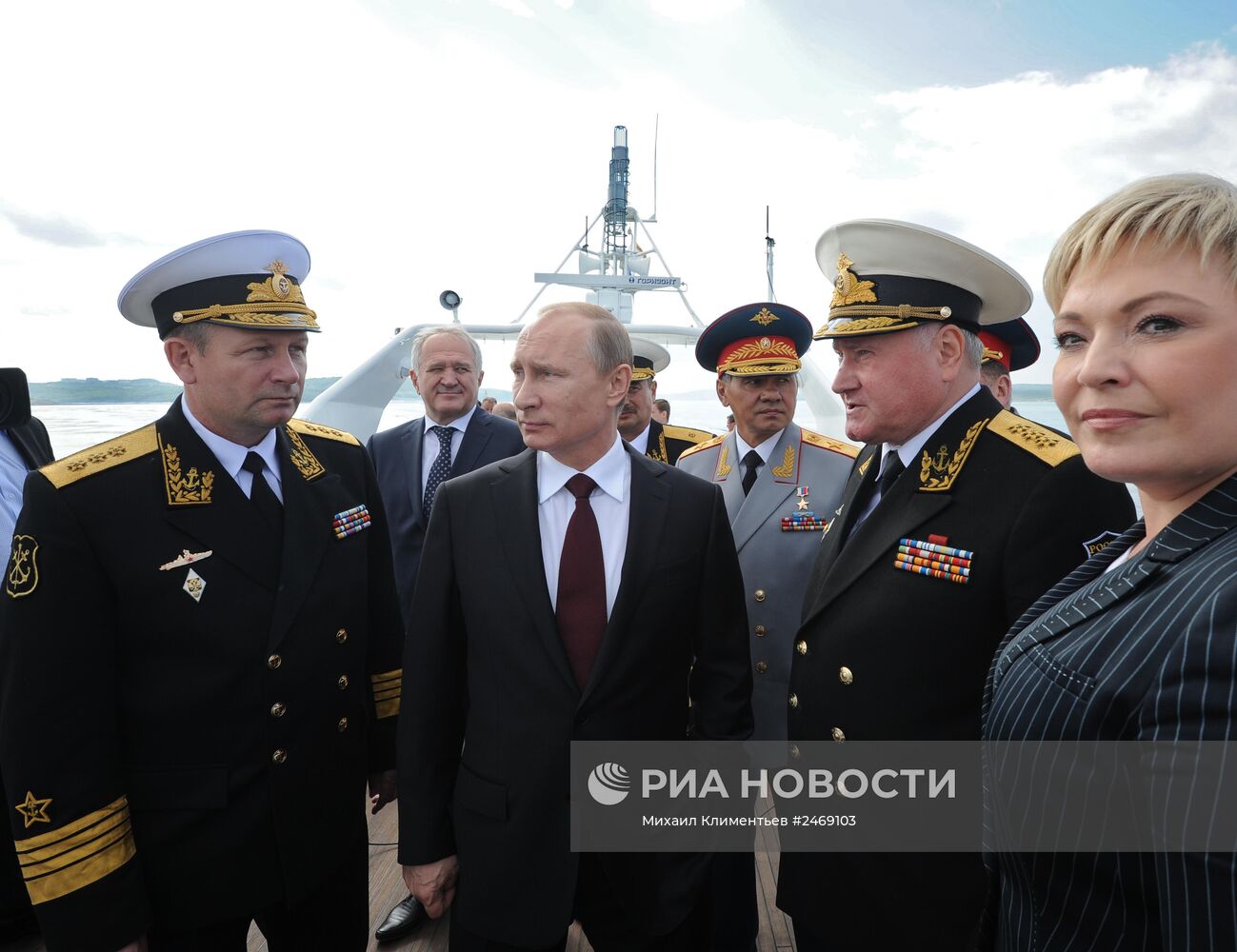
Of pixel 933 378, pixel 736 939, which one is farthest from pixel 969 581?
pixel 736 939

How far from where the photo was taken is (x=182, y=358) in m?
1.96

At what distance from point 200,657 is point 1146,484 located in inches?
84.0

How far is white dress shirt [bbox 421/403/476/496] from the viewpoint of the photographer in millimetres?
4195

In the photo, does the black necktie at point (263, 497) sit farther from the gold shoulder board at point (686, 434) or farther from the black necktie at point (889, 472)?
the gold shoulder board at point (686, 434)

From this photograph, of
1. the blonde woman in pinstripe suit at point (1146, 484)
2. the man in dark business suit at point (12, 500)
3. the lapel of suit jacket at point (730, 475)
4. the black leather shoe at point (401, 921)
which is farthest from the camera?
the lapel of suit jacket at point (730, 475)

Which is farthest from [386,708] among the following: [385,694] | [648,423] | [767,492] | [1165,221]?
[648,423]

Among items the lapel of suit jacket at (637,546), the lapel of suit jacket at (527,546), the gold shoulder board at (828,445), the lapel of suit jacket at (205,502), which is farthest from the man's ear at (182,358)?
the gold shoulder board at (828,445)

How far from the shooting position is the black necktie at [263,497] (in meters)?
1.95

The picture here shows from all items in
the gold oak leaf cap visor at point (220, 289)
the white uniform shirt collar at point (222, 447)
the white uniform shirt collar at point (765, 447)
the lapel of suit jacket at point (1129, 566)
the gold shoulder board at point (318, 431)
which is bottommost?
the lapel of suit jacket at point (1129, 566)

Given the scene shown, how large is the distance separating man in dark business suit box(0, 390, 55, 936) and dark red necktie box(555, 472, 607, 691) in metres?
2.33

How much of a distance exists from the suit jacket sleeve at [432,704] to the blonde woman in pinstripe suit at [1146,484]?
4.69ft

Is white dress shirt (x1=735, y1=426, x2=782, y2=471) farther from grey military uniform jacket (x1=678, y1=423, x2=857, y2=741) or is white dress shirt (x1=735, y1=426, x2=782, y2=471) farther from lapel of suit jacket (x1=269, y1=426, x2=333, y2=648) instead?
lapel of suit jacket (x1=269, y1=426, x2=333, y2=648)

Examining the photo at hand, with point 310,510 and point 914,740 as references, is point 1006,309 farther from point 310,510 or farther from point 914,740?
point 310,510

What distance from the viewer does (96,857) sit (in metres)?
1.59
